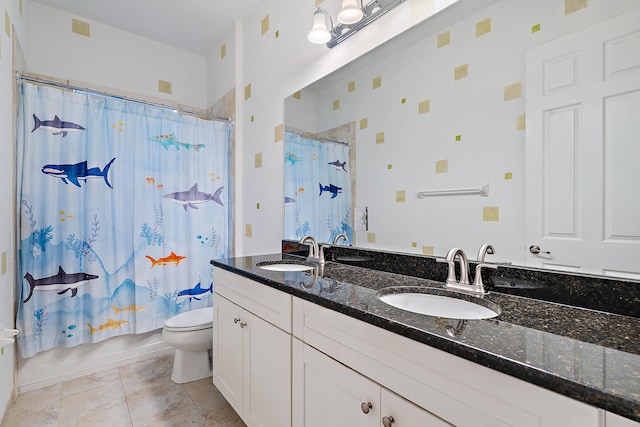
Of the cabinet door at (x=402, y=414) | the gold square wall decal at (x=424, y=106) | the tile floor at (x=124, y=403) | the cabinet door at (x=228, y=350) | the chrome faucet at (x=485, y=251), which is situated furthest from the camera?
the tile floor at (x=124, y=403)

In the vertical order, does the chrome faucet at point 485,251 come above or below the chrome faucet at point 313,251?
above

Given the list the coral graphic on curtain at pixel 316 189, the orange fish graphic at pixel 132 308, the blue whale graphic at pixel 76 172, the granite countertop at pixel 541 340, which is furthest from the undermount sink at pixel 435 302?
the blue whale graphic at pixel 76 172

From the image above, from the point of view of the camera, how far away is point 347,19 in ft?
4.79

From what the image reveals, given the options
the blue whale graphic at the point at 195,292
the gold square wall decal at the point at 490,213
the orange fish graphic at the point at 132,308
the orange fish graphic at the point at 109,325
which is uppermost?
the gold square wall decal at the point at 490,213

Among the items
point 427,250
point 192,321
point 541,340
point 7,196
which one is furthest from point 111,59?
point 541,340

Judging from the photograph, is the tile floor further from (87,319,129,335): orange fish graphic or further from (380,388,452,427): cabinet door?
(380,388,452,427): cabinet door

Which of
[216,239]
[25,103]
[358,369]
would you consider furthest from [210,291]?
[358,369]

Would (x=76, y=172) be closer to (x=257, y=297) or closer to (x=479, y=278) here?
(x=257, y=297)

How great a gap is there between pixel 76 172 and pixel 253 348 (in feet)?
5.59

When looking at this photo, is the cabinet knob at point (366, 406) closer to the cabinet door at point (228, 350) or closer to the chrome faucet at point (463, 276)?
the chrome faucet at point (463, 276)

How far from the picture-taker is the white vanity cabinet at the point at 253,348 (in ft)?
3.98

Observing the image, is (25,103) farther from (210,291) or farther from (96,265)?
(210,291)

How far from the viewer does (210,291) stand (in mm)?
2605

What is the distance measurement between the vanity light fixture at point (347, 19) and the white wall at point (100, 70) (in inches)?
71.1
